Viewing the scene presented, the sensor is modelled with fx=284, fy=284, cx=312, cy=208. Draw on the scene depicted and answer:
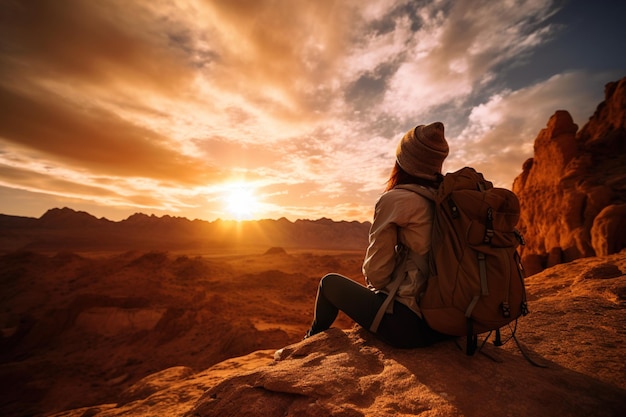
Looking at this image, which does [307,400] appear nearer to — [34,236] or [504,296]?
[504,296]

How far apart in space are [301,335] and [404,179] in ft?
25.6

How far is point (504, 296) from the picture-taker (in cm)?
167

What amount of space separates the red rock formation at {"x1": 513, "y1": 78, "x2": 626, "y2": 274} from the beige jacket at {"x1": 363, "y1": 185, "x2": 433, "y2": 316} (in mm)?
9152

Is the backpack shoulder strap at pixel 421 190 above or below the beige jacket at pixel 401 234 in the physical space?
above

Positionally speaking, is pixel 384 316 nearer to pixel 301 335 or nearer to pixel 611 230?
pixel 301 335

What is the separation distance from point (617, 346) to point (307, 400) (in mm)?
2408

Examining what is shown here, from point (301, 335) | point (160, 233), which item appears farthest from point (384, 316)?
point (160, 233)

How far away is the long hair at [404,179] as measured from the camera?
215cm

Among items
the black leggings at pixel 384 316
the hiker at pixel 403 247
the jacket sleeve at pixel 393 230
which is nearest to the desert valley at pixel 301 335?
the black leggings at pixel 384 316

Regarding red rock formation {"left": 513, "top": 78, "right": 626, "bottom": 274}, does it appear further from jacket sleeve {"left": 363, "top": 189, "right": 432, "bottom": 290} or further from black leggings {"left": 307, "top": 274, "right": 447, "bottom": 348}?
jacket sleeve {"left": 363, "top": 189, "right": 432, "bottom": 290}

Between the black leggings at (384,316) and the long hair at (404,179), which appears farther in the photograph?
the long hair at (404,179)

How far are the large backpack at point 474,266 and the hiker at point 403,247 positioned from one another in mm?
100

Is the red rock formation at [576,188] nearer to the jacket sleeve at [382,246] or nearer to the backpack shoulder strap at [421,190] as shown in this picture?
the backpack shoulder strap at [421,190]

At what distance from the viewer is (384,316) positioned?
201 cm
